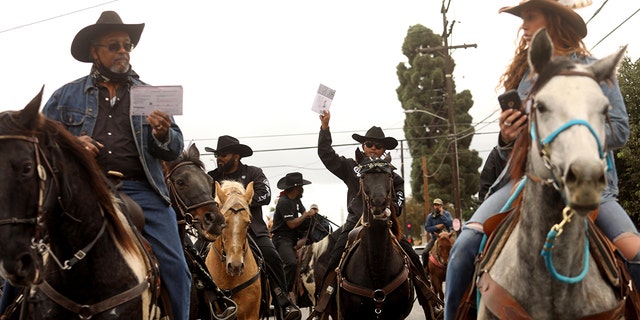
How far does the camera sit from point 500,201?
5270 millimetres

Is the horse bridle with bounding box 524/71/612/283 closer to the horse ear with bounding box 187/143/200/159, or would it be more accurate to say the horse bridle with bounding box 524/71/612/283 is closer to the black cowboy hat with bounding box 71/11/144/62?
the black cowboy hat with bounding box 71/11/144/62

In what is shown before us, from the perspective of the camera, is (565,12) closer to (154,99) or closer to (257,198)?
(154,99)

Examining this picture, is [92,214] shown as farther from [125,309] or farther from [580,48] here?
[580,48]

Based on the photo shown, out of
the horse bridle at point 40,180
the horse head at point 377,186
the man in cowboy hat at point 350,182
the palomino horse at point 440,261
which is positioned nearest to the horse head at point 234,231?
the man in cowboy hat at point 350,182

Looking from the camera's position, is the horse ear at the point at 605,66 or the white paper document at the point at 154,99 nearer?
the horse ear at the point at 605,66

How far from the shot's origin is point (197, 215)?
766 cm

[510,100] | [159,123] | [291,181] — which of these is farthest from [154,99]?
[291,181]

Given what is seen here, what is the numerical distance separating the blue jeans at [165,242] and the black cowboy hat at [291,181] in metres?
9.82

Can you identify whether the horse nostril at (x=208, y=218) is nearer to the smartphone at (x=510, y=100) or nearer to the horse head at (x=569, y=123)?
Result: the smartphone at (x=510, y=100)

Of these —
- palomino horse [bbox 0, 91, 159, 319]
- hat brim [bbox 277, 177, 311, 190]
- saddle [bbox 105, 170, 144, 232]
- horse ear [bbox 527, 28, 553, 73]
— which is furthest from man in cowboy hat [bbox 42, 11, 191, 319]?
hat brim [bbox 277, 177, 311, 190]

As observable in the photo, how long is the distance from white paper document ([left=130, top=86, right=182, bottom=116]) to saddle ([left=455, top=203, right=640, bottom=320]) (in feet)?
7.36

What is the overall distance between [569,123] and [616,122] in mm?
1051

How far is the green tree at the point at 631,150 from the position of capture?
2622 centimetres

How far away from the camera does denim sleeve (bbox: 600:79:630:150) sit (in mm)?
4430
